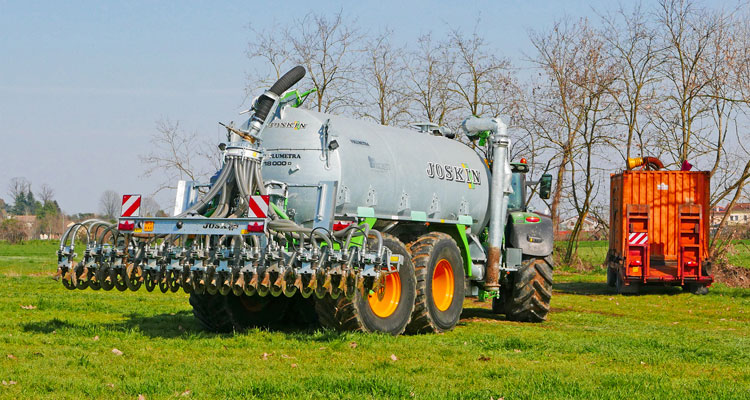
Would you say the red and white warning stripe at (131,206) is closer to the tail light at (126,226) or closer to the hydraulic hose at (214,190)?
the tail light at (126,226)

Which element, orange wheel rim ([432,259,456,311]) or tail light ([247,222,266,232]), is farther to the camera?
orange wheel rim ([432,259,456,311])

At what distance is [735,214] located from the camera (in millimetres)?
30328

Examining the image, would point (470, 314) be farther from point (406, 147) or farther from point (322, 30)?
point (322, 30)

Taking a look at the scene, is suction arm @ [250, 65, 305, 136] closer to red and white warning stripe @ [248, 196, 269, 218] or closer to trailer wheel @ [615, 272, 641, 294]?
red and white warning stripe @ [248, 196, 269, 218]

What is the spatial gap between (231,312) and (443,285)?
3.12 meters

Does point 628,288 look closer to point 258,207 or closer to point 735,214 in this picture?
point 735,214

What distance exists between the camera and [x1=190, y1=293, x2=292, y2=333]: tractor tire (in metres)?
12.0

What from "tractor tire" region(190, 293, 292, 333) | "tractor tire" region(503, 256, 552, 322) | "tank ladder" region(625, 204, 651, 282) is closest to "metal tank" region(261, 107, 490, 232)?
"tractor tire" region(190, 293, 292, 333)

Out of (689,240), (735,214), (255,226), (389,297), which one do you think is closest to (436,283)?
(389,297)

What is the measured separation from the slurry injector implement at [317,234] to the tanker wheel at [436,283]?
0.8 inches

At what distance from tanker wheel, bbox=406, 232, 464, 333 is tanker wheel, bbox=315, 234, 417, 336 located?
0.25m

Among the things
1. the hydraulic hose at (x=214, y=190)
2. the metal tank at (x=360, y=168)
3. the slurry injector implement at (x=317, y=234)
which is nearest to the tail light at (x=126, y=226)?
the slurry injector implement at (x=317, y=234)

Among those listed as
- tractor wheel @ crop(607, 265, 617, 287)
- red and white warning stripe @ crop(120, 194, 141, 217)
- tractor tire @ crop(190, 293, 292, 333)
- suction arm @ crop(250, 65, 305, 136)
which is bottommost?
tractor tire @ crop(190, 293, 292, 333)

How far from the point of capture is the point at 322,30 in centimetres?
3231
